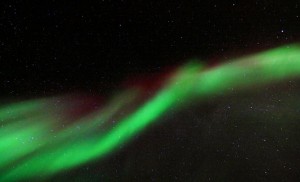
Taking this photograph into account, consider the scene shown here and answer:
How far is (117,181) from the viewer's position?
70 centimetres

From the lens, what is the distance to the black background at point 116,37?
25.4 inches

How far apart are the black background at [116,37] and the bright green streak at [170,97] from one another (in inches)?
1.2

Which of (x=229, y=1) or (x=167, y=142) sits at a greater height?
(x=229, y=1)

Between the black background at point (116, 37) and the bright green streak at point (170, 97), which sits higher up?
the black background at point (116, 37)

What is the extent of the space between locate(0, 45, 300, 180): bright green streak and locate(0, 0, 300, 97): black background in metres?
0.03

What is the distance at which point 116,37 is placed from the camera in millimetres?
667

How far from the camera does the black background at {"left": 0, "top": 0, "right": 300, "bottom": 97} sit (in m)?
0.65

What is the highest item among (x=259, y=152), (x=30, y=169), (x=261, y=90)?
(x=30, y=169)

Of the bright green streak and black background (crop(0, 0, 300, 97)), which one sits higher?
black background (crop(0, 0, 300, 97))

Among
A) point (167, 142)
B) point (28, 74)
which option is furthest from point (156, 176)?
point (28, 74)

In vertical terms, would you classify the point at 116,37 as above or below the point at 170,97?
above

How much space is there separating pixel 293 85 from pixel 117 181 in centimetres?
40

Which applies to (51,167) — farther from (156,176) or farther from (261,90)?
(261,90)

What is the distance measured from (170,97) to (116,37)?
0.16 meters
